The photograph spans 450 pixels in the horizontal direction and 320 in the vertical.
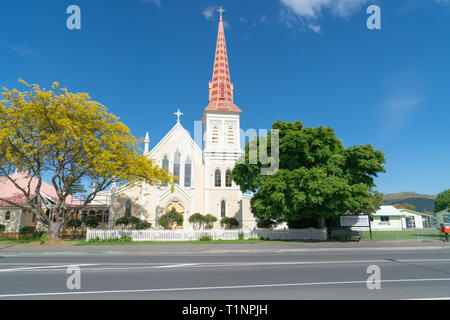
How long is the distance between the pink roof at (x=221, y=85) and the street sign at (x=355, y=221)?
18376 millimetres

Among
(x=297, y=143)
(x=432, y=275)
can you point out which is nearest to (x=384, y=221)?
(x=297, y=143)

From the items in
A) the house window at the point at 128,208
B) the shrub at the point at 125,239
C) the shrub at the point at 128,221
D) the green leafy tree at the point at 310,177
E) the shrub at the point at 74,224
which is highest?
the green leafy tree at the point at 310,177

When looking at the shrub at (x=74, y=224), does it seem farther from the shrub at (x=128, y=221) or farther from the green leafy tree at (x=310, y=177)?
the green leafy tree at (x=310, y=177)

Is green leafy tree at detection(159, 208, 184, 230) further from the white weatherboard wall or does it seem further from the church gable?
the white weatherboard wall

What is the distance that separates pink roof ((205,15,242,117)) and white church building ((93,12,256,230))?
139 millimetres

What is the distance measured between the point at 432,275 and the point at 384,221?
150 feet

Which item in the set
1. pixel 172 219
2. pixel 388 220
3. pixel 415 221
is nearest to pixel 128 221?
pixel 172 219

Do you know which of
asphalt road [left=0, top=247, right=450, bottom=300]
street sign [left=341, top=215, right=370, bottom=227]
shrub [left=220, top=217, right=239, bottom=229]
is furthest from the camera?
shrub [left=220, top=217, right=239, bottom=229]

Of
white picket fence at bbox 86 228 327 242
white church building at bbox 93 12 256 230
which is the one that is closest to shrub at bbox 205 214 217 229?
white church building at bbox 93 12 256 230

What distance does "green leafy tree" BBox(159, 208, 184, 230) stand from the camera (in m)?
25.1

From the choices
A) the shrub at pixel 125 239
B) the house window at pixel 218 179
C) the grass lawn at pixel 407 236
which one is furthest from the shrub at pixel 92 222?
the grass lawn at pixel 407 236

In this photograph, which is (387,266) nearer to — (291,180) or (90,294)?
(291,180)

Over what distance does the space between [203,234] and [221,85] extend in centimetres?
2150

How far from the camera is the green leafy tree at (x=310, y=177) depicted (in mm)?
17388
